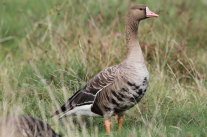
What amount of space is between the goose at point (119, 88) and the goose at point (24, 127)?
71 cm

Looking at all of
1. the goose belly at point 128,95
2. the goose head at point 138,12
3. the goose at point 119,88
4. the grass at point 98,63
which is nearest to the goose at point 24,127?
the grass at point 98,63

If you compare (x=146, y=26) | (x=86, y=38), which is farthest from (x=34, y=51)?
(x=146, y=26)

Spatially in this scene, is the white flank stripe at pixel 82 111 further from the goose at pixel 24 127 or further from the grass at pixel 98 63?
the goose at pixel 24 127

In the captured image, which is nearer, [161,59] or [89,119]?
[89,119]

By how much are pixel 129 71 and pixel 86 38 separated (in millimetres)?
2948

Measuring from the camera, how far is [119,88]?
6953 millimetres

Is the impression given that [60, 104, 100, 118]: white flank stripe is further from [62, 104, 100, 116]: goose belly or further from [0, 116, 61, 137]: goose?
[0, 116, 61, 137]: goose

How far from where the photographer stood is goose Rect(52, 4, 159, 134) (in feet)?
22.6

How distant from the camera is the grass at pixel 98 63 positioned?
7285 millimetres

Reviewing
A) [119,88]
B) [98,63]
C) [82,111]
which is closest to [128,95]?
[119,88]

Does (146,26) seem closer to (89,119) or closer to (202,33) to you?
(202,33)

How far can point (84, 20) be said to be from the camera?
11664 mm

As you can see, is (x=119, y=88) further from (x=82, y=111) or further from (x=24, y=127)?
(x=24, y=127)

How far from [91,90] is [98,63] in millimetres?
1876
